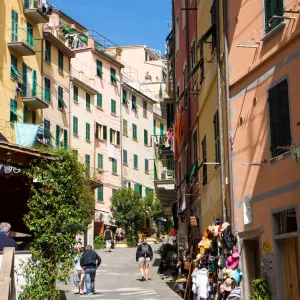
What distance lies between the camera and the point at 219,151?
62.2ft

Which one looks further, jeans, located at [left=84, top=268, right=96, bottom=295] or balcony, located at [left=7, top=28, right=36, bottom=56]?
balcony, located at [left=7, top=28, right=36, bottom=56]

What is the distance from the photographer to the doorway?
14.1 meters

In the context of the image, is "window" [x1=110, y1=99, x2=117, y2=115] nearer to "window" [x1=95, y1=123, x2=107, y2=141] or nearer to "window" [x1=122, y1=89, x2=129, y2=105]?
"window" [x1=122, y1=89, x2=129, y2=105]

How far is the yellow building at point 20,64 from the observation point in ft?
137

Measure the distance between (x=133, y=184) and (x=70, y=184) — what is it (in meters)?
52.7

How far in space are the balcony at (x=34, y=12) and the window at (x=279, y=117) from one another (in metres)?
32.3

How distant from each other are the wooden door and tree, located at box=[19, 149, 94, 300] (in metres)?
4.52

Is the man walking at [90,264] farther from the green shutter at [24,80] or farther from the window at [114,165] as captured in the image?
the window at [114,165]

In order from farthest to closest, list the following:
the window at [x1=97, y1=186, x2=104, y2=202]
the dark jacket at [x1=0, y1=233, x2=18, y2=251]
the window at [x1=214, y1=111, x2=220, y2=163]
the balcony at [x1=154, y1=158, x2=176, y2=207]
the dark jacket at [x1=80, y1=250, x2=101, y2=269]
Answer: the window at [x1=97, y1=186, x2=104, y2=202] → the balcony at [x1=154, y1=158, x2=176, y2=207] → the dark jacket at [x1=80, y1=250, x2=101, y2=269] → the window at [x1=214, y1=111, x2=220, y2=163] → the dark jacket at [x1=0, y1=233, x2=18, y2=251]

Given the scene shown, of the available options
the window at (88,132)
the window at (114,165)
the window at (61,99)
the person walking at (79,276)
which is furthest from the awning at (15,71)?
the person walking at (79,276)

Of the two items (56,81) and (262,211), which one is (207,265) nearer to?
(262,211)

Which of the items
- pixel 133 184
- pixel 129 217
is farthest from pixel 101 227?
pixel 133 184

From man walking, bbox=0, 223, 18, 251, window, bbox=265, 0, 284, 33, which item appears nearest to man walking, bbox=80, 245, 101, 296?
man walking, bbox=0, 223, 18, 251

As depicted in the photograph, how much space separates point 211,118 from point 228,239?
4.88 metres
